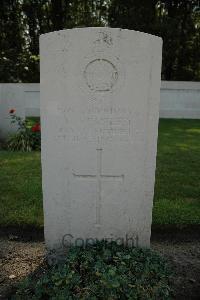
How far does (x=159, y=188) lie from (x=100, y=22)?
1980 centimetres

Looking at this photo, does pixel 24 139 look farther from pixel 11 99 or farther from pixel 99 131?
pixel 99 131

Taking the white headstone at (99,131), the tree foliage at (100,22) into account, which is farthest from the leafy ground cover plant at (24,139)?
the tree foliage at (100,22)

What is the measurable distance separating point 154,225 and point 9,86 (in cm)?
605

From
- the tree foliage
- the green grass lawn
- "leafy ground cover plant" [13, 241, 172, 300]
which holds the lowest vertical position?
the green grass lawn

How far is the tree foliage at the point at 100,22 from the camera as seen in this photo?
19.3 meters

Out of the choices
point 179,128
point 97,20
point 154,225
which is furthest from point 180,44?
point 154,225

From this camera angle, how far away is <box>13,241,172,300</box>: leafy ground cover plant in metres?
2.53

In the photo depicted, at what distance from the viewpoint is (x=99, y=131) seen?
3.03 meters

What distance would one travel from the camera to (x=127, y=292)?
2.53 metres

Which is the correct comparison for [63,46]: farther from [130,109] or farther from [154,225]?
[154,225]

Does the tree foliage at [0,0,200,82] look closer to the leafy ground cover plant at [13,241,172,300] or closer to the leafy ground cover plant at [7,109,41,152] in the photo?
the leafy ground cover plant at [7,109,41,152]

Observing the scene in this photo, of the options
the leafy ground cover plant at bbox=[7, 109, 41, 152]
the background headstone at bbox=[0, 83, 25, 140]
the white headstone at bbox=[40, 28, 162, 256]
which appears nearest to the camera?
the white headstone at bbox=[40, 28, 162, 256]

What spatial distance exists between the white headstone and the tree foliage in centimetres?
1638

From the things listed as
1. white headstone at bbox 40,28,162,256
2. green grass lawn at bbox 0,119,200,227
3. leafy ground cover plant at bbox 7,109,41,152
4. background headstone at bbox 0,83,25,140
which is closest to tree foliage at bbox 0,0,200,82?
background headstone at bbox 0,83,25,140
